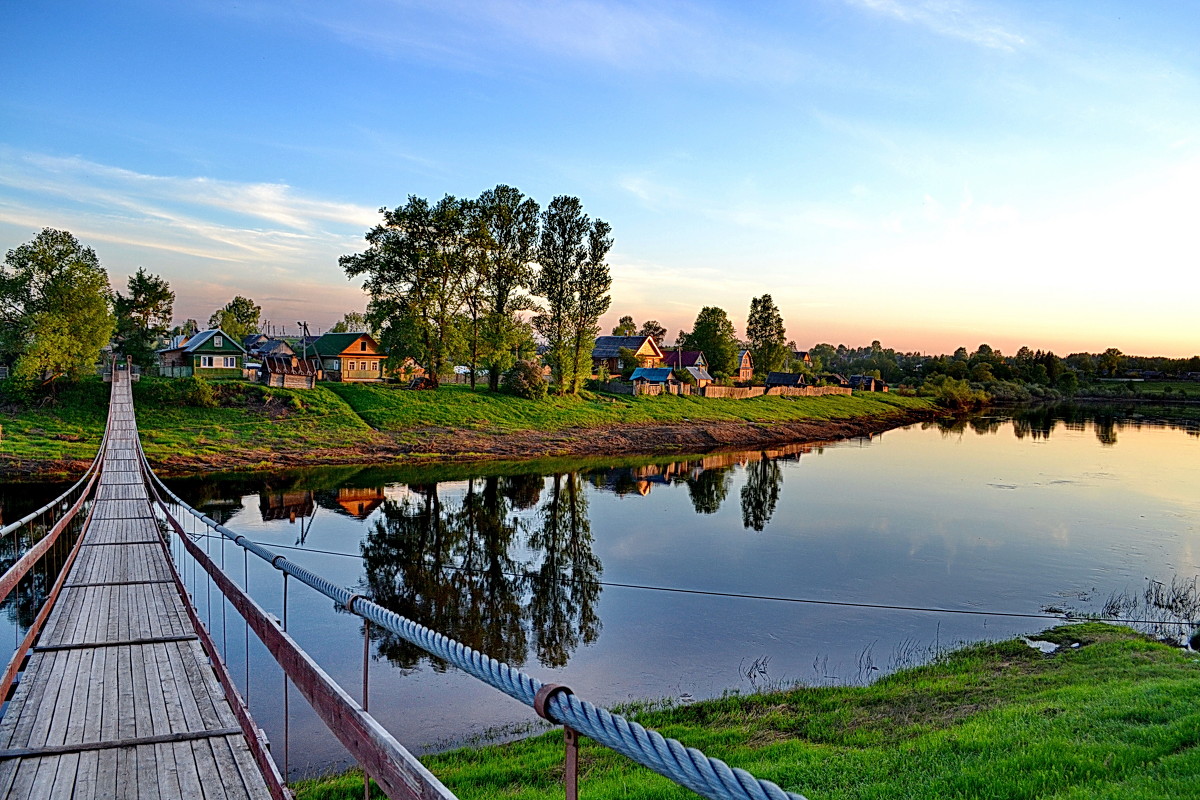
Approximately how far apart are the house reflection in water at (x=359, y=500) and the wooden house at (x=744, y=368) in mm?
66554

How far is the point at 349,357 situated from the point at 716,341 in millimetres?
45316

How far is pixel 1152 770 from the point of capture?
19.4ft

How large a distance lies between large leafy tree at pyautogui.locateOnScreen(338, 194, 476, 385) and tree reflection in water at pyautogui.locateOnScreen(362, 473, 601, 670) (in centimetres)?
2563

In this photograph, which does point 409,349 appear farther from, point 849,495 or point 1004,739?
point 1004,739

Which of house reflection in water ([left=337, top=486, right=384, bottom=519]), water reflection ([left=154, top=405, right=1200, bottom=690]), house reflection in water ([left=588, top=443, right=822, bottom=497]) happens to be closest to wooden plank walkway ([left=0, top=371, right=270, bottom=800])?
water reflection ([left=154, top=405, right=1200, bottom=690])

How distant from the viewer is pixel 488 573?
1836 cm

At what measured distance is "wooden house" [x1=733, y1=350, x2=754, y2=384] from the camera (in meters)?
91.7

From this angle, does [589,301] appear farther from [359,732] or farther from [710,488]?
[359,732]

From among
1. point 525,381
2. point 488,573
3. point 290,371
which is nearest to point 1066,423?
point 525,381

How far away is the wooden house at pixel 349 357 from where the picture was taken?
2447 inches

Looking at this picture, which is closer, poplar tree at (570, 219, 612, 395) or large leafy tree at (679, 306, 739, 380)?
poplar tree at (570, 219, 612, 395)

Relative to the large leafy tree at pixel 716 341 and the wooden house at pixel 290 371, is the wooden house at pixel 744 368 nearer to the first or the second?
the large leafy tree at pixel 716 341

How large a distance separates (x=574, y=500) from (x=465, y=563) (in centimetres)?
1024

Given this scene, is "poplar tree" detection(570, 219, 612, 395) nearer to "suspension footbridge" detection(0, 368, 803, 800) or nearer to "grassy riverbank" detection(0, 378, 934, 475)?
"grassy riverbank" detection(0, 378, 934, 475)
